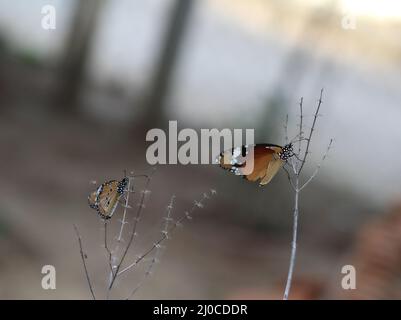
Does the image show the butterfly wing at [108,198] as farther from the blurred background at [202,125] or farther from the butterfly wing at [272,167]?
the blurred background at [202,125]

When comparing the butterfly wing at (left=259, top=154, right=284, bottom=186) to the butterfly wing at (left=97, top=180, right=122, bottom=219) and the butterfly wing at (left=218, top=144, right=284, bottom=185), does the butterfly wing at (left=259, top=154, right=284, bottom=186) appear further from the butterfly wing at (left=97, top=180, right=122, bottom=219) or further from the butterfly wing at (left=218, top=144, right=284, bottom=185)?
the butterfly wing at (left=97, top=180, right=122, bottom=219)

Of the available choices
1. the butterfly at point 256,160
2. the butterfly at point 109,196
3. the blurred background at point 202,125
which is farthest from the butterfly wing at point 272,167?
the blurred background at point 202,125

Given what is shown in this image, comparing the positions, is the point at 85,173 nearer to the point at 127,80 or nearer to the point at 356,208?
→ the point at 356,208

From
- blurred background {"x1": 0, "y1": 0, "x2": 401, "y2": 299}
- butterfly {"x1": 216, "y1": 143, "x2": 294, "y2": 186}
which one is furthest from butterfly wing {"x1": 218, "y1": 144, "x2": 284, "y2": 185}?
blurred background {"x1": 0, "y1": 0, "x2": 401, "y2": 299}

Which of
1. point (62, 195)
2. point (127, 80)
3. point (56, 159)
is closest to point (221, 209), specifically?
point (62, 195)

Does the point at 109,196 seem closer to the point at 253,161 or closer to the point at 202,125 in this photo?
the point at 253,161

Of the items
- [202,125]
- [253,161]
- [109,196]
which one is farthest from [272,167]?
[202,125]
